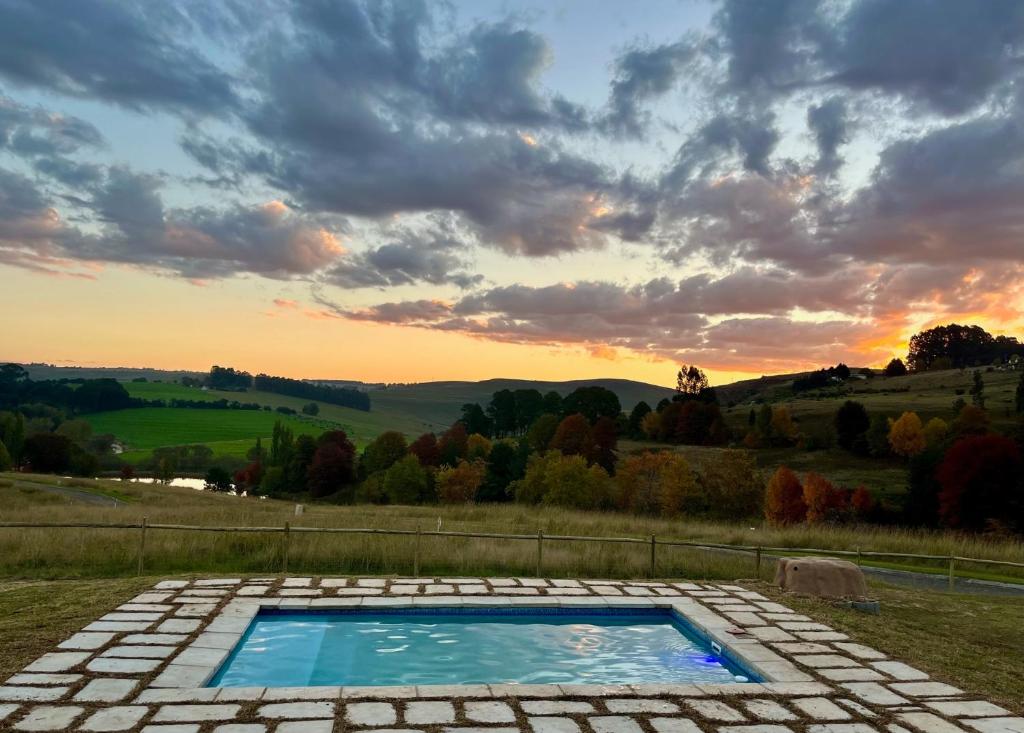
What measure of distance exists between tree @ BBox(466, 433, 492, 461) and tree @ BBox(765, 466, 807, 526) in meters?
26.7

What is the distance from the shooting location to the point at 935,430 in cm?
5909

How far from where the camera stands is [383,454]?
7006cm

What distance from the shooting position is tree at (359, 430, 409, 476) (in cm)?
6969

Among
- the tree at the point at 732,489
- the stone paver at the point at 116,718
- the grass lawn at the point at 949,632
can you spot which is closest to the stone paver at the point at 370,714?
the stone paver at the point at 116,718

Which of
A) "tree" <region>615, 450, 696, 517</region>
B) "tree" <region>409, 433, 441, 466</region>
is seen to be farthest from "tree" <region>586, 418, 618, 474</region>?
"tree" <region>409, 433, 441, 466</region>

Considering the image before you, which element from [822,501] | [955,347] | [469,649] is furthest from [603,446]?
[955,347]

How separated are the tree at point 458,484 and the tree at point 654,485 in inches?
528

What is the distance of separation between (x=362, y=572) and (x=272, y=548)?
1886 mm

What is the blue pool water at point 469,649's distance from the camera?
303 inches

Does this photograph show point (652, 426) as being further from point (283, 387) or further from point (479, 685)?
point (283, 387)

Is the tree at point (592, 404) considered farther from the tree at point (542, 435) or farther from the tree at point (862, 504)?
the tree at point (862, 504)

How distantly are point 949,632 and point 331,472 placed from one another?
2576 inches

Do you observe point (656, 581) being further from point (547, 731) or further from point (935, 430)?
point (935, 430)

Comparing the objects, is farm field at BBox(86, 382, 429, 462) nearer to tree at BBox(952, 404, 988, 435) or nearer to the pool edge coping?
tree at BBox(952, 404, 988, 435)
